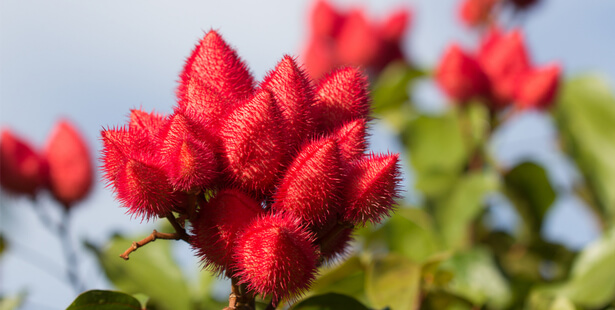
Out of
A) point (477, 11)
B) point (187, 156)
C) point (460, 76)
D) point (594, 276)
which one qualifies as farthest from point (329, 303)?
point (477, 11)

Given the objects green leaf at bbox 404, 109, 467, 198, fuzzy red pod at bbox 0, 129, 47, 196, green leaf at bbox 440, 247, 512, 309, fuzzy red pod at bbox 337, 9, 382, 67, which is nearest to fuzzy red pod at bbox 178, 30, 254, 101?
green leaf at bbox 440, 247, 512, 309

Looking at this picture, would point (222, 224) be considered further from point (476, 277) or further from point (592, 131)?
point (592, 131)

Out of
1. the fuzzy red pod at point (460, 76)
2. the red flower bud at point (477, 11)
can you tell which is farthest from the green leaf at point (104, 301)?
the red flower bud at point (477, 11)

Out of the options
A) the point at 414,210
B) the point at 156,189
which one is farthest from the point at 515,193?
the point at 156,189

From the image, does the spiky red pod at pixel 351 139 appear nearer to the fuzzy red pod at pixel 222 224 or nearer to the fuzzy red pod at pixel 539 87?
the fuzzy red pod at pixel 222 224

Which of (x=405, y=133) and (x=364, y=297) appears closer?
(x=364, y=297)

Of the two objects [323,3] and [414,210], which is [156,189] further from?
[323,3]

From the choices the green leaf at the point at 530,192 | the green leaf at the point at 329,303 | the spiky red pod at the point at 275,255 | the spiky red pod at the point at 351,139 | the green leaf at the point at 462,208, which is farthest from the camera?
the green leaf at the point at 530,192

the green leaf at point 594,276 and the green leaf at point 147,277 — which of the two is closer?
the green leaf at point 594,276
